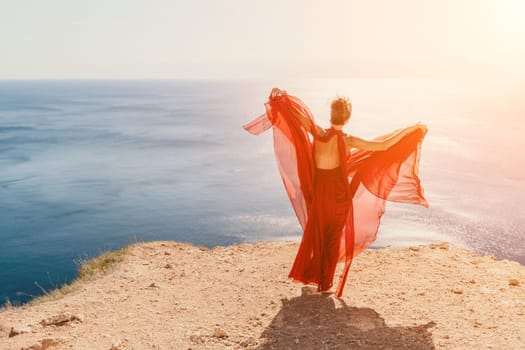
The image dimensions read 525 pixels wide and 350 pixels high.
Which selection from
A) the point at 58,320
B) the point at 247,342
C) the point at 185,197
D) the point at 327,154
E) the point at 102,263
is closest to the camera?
the point at 247,342

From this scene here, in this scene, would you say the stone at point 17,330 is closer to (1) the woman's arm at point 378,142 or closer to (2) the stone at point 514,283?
(1) the woman's arm at point 378,142

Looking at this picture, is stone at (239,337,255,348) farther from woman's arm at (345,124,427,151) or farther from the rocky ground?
woman's arm at (345,124,427,151)

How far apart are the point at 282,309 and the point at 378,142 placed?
2.81 metres

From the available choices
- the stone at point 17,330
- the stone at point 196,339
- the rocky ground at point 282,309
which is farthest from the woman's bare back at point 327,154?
the stone at point 17,330

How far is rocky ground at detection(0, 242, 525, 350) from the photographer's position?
5863mm

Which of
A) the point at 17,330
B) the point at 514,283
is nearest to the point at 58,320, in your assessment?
the point at 17,330

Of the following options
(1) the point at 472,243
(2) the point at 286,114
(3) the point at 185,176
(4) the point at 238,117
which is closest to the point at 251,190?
(3) the point at 185,176

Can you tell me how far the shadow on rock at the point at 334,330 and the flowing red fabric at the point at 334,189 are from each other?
45 centimetres

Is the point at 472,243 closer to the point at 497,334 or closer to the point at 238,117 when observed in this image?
the point at 497,334

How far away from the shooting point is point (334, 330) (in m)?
5.98

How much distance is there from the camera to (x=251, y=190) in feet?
146

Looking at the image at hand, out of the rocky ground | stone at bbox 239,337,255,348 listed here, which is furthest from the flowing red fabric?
stone at bbox 239,337,255,348

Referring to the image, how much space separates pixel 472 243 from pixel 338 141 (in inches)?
1103

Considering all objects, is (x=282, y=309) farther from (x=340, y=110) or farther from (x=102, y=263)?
(x=102, y=263)
